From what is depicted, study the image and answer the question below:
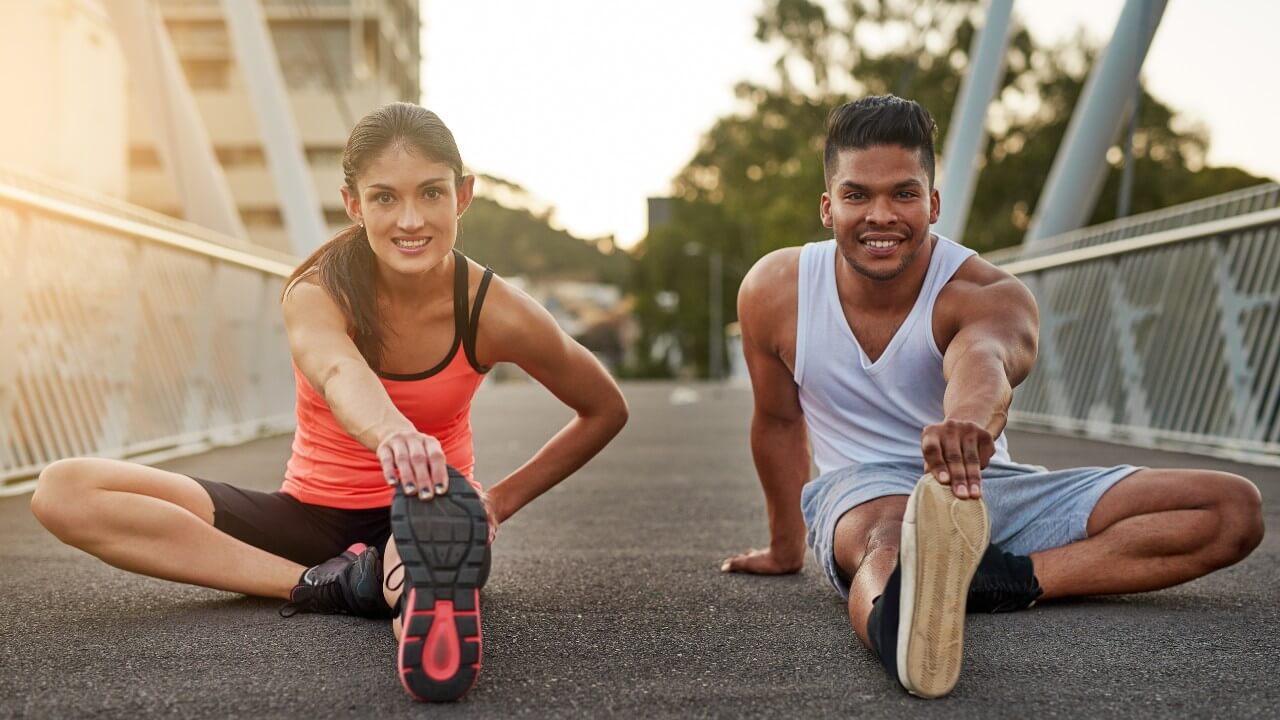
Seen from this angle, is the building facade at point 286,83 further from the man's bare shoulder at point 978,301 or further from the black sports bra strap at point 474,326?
the man's bare shoulder at point 978,301

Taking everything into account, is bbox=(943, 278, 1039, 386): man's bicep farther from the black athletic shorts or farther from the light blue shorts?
the black athletic shorts

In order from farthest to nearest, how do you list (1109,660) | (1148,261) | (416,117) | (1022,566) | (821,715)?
(1148,261), (1022,566), (416,117), (1109,660), (821,715)

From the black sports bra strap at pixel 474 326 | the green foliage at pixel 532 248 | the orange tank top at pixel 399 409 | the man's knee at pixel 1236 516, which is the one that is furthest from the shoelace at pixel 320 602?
the green foliage at pixel 532 248

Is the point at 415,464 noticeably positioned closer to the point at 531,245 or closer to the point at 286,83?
the point at 286,83

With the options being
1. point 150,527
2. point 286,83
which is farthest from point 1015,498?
point 286,83

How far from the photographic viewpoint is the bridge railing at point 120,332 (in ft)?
19.1

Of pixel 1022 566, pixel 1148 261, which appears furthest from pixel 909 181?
pixel 1148 261

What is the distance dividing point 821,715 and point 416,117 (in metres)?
1.64

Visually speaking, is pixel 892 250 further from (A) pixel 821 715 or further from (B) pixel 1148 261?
(B) pixel 1148 261

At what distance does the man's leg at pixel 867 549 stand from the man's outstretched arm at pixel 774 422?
0.47 meters

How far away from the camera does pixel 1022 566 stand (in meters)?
2.97

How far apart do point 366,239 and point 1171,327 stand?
691cm

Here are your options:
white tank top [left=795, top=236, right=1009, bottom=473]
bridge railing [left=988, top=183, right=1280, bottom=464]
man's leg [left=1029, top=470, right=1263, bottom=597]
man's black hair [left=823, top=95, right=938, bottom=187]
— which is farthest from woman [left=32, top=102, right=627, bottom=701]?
bridge railing [left=988, top=183, right=1280, bottom=464]

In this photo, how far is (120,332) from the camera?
725 cm
